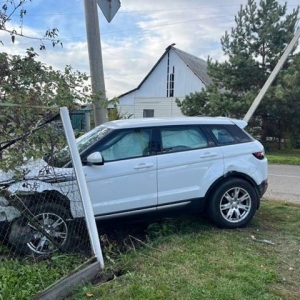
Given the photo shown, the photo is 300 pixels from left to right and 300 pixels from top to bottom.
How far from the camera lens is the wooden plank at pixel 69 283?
317cm

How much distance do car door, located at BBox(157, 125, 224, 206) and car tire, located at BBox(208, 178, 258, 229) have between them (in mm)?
218

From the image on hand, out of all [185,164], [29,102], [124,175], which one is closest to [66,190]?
[124,175]

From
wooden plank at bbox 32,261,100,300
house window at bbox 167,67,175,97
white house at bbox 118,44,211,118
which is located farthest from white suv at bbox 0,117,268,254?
house window at bbox 167,67,175,97

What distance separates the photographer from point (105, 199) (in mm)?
4680

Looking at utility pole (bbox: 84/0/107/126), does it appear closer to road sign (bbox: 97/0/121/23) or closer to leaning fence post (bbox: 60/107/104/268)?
road sign (bbox: 97/0/121/23)

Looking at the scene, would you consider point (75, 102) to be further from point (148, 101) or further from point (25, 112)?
point (148, 101)

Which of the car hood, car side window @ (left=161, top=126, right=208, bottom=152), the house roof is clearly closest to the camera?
the car hood

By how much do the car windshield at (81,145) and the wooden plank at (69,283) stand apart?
125cm

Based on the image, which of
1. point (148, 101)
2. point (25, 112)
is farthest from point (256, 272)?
point (148, 101)

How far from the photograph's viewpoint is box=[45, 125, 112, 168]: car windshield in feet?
13.5

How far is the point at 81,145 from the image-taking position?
4.97 meters

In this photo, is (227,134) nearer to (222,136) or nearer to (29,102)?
(222,136)

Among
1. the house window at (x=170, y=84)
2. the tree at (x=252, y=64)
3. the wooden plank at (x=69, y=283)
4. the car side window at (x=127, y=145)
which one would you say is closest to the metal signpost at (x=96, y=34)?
the car side window at (x=127, y=145)

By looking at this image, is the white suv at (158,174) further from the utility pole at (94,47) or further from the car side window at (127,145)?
the utility pole at (94,47)
